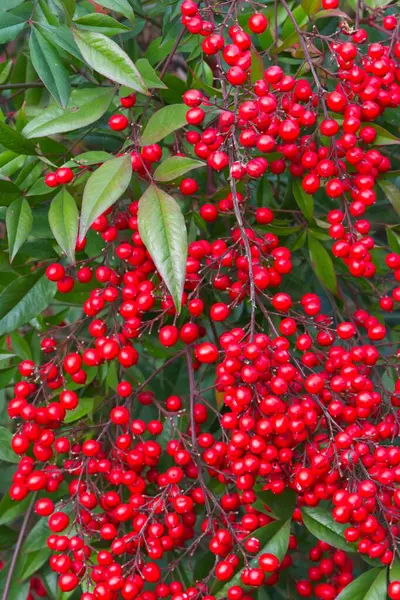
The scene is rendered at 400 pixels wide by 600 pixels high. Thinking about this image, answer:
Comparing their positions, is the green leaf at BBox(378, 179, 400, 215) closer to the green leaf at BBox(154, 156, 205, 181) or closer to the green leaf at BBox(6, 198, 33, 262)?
the green leaf at BBox(154, 156, 205, 181)

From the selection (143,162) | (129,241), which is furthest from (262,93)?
(129,241)

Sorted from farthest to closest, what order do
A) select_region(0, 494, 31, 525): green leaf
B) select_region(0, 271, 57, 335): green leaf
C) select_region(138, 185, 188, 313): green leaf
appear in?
select_region(0, 494, 31, 525): green leaf < select_region(0, 271, 57, 335): green leaf < select_region(138, 185, 188, 313): green leaf

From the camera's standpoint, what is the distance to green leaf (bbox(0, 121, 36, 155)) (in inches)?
32.0

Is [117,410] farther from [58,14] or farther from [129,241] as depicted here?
[58,14]

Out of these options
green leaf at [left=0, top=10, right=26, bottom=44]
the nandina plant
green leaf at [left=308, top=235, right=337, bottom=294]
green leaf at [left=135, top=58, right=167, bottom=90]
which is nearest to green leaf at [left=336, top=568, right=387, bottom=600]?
the nandina plant

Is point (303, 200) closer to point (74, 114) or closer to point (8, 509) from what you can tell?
point (74, 114)

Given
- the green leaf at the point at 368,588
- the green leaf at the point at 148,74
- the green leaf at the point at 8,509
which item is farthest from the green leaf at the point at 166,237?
the green leaf at the point at 8,509

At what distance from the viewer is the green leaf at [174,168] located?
2.46 feet

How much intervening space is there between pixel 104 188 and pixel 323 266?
31 centimetres

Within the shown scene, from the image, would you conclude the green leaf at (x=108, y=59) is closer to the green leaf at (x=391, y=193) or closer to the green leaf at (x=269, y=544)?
the green leaf at (x=391, y=193)

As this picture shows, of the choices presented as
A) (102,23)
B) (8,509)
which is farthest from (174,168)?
(8,509)

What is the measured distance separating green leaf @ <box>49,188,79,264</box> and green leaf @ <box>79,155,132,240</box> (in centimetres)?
7

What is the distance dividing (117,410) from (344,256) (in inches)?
11.1

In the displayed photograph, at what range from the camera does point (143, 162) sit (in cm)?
80
